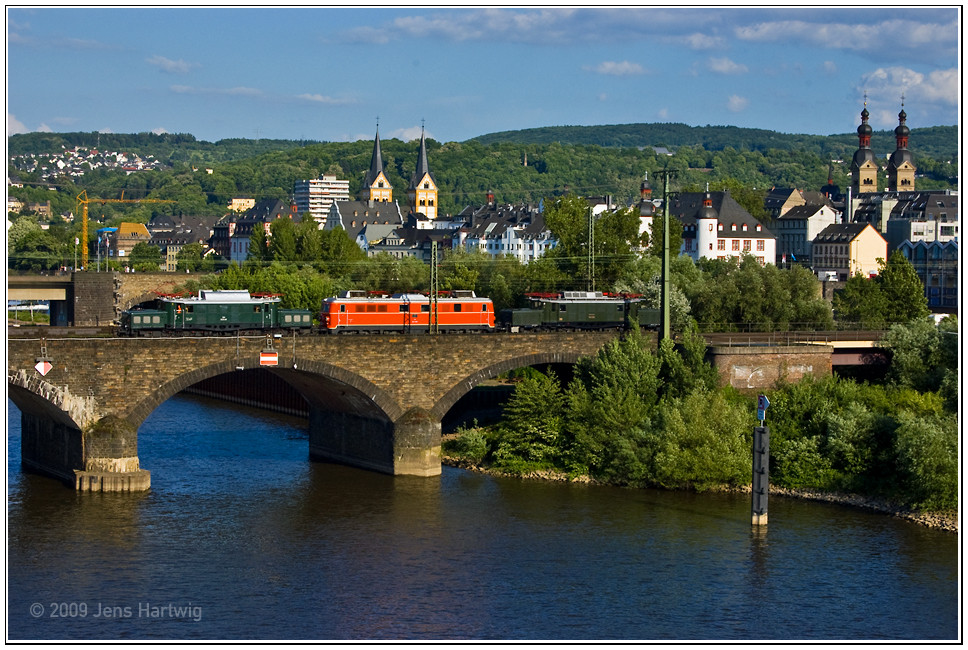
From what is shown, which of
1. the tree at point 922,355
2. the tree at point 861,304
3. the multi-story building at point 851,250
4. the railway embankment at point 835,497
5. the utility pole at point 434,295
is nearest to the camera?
the railway embankment at point 835,497

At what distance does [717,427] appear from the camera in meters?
65.5

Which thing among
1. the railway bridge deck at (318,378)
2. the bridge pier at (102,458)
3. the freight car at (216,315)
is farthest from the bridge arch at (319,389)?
the freight car at (216,315)

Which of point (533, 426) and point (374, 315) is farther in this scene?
point (374, 315)

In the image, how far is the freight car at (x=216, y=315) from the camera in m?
72.9

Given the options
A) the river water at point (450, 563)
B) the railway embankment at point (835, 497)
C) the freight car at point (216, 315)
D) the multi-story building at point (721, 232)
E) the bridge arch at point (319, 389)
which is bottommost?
the river water at point (450, 563)

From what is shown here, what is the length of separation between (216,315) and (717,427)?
2691 cm

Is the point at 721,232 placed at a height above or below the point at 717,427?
above

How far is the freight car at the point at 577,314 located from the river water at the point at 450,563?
13.9 metres

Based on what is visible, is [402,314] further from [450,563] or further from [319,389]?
[450,563]

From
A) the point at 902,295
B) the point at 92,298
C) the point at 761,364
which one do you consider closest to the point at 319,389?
the point at 761,364

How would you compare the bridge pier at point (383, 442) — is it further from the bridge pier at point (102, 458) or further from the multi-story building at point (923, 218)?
the multi-story building at point (923, 218)

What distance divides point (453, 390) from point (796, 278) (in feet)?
119

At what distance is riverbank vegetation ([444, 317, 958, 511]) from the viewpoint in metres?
62.2

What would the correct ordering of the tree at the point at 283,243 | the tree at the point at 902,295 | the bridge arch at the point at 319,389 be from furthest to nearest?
the tree at the point at 283,243
the tree at the point at 902,295
the bridge arch at the point at 319,389
